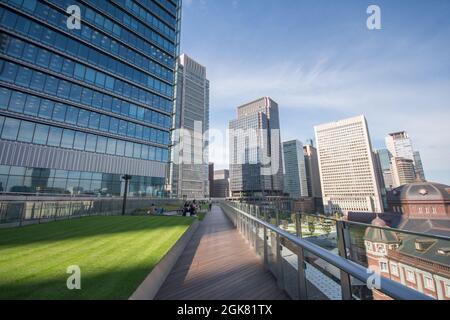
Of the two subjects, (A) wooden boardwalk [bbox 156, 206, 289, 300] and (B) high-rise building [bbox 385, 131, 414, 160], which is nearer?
(A) wooden boardwalk [bbox 156, 206, 289, 300]

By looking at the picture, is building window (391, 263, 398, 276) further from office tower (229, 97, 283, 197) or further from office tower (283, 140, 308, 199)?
office tower (283, 140, 308, 199)

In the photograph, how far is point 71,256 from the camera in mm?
4945

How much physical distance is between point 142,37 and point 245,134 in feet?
332

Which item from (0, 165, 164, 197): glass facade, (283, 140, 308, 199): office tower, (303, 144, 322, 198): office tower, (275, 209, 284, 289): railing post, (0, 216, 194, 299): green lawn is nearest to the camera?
(0, 216, 194, 299): green lawn

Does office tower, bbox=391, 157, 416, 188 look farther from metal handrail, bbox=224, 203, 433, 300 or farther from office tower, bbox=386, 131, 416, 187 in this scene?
metal handrail, bbox=224, 203, 433, 300

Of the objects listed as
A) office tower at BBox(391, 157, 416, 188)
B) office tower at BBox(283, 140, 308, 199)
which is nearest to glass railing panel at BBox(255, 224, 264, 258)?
office tower at BBox(283, 140, 308, 199)

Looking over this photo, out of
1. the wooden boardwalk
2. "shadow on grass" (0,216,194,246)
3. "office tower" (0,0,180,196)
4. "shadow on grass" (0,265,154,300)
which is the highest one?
"office tower" (0,0,180,196)

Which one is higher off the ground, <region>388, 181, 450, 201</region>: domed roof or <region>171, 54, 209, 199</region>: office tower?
<region>171, 54, 209, 199</region>: office tower

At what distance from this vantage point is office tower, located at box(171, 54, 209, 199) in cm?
10188

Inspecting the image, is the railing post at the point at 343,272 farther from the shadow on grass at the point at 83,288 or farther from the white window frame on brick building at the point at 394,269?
the shadow on grass at the point at 83,288

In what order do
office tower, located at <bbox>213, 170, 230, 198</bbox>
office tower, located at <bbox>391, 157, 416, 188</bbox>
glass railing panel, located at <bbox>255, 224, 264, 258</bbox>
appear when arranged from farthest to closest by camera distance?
1. office tower, located at <bbox>213, 170, 230, 198</bbox>
2. office tower, located at <bbox>391, 157, 416, 188</bbox>
3. glass railing panel, located at <bbox>255, 224, 264, 258</bbox>

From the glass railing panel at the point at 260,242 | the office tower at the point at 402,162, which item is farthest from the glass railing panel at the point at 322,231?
the office tower at the point at 402,162

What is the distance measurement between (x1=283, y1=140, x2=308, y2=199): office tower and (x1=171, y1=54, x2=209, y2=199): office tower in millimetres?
81136
